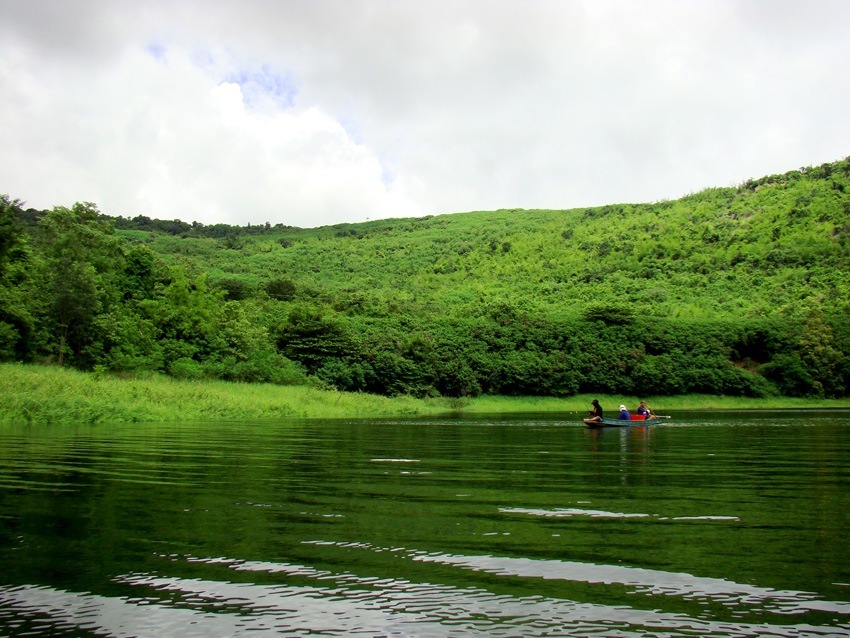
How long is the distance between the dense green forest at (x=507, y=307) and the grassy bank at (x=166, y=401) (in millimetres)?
3925

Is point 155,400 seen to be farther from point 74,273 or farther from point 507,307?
point 507,307

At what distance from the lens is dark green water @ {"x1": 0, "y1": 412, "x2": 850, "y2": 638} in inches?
253

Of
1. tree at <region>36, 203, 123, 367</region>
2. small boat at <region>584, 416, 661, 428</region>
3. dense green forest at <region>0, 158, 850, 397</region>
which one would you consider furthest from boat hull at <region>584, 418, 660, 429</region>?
tree at <region>36, 203, 123, 367</region>

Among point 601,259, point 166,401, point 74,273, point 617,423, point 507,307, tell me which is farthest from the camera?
point 601,259

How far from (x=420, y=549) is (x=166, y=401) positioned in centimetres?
3634

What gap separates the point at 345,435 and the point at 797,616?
82.4ft

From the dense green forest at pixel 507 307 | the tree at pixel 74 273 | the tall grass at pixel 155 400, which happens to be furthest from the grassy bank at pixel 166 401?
the tree at pixel 74 273

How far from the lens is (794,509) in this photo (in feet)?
38.2

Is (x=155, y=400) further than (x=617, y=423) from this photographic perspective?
Yes

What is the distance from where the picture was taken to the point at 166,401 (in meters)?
42.4

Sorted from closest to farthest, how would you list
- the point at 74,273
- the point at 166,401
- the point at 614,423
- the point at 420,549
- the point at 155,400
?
the point at 420,549 < the point at 614,423 < the point at 155,400 < the point at 166,401 < the point at 74,273

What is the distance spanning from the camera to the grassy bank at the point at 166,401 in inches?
1404

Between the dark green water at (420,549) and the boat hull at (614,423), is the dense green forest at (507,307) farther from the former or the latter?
the dark green water at (420,549)

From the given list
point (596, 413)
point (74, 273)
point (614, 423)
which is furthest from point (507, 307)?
point (614, 423)
